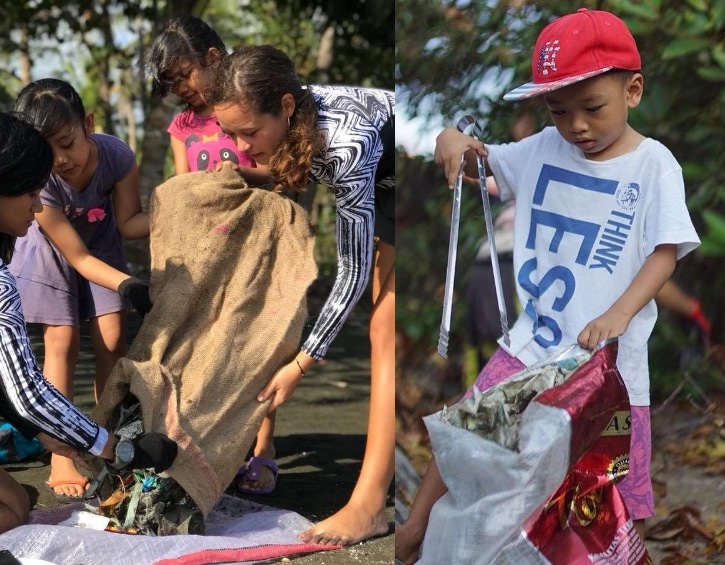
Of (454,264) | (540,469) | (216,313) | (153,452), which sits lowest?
(153,452)

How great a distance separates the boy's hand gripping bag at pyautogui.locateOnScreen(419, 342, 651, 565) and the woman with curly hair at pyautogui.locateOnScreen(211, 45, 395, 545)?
0.83 m

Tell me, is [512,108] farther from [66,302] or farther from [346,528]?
[66,302]

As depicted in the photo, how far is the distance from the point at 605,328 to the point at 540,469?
355mm

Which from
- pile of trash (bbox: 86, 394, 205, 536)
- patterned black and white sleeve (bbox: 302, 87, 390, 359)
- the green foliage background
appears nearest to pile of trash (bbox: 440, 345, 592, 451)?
the green foliage background

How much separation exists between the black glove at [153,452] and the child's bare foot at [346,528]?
0.50m

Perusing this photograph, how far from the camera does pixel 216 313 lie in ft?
9.93

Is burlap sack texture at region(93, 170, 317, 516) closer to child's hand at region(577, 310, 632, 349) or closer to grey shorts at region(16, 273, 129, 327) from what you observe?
grey shorts at region(16, 273, 129, 327)

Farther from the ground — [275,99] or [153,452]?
[275,99]

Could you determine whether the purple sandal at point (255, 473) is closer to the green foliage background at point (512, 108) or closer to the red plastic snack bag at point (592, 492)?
the green foliage background at point (512, 108)

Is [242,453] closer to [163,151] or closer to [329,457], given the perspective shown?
[329,457]

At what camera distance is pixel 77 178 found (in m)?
3.31

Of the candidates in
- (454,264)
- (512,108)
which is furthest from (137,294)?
(512,108)

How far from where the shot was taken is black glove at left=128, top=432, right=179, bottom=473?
2.72 m

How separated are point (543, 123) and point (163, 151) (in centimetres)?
507
